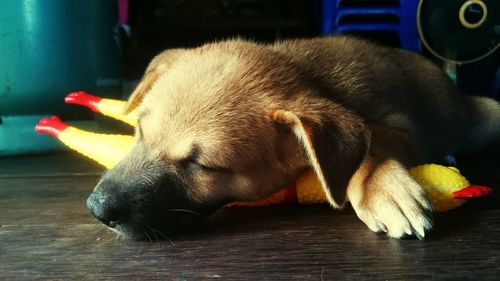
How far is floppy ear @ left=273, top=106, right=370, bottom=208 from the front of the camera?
5.09ft

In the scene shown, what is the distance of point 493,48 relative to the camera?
10.2 feet

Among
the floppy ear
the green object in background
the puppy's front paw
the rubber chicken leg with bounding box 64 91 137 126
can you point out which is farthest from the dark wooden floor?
the green object in background

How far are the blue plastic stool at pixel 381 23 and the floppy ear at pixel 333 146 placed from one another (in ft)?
5.63

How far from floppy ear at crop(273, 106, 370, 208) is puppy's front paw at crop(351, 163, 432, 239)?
0.09m

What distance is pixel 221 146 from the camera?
1.61 meters

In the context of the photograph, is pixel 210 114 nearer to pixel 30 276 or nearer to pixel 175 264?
pixel 175 264

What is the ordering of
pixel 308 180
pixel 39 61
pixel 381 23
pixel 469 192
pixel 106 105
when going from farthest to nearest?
pixel 381 23
pixel 39 61
pixel 106 105
pixel 308 180
pixel 469 192

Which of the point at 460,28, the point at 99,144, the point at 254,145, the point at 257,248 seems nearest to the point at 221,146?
the point at 254,145

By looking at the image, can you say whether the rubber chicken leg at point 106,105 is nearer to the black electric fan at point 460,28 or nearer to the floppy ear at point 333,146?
the floppy ear at point 333,146

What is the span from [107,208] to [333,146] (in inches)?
22.3

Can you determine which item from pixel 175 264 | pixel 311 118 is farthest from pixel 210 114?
pixel 175 264

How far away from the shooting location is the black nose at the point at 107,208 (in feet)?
4.99

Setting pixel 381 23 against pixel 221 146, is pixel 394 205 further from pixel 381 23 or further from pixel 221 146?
pixel 381 23

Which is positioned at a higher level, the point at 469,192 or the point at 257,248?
the point at 469,192
